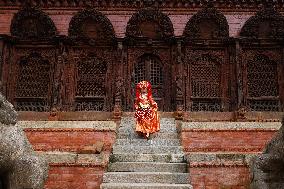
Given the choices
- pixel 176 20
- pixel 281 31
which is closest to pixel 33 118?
pixel 176 20

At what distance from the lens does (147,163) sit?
32.6ft

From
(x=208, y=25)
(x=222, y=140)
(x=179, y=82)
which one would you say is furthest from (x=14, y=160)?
(x=208, y=25)

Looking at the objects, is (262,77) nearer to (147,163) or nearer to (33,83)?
(147,163)

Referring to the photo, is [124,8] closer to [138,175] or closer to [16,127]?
[138,175]

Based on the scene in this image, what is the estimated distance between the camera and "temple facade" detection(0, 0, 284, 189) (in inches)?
650

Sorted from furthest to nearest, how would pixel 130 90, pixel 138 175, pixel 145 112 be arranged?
1. pixel 130 90
2. pixel 145 112
3. pixel 138 175

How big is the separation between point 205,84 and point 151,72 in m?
2.18

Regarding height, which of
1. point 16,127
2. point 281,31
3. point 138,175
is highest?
point 281,31

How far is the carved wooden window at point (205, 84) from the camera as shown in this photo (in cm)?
1658

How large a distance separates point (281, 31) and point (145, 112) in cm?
759

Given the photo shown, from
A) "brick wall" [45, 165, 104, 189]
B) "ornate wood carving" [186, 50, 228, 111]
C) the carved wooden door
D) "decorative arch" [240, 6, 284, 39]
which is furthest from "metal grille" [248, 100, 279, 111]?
"brick wall" [45, 165, 104, 189]

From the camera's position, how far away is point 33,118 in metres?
15.5

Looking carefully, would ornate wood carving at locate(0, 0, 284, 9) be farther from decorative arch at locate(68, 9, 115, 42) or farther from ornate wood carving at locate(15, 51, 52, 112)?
ornate wood carving at locate(15, 51, 52, 112)

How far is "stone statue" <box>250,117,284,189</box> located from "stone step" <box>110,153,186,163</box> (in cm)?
499
